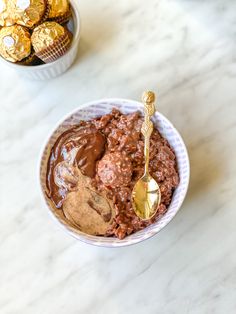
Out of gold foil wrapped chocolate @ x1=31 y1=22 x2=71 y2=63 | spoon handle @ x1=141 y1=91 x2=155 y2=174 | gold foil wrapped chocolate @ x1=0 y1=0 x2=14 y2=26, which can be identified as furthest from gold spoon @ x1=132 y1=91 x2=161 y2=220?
gold foil wrapped chocolate @ x1=0 y1=0 x2=14 y2=26

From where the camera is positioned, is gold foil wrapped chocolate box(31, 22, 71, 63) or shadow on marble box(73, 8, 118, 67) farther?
shadow on marble box(73, 8, 118, 67)

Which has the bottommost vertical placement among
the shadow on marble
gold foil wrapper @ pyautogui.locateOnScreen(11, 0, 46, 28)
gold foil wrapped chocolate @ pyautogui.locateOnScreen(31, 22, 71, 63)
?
the shadow on marble

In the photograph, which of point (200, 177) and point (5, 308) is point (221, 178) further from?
point (5, 308)

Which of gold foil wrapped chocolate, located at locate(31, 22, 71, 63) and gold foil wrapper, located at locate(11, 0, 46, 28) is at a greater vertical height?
gold foil wrapper, located at locate(11, 0, 46, 28)

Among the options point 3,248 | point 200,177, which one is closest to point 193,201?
point 200,177

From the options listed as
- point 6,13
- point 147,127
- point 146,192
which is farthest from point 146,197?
point 6,13

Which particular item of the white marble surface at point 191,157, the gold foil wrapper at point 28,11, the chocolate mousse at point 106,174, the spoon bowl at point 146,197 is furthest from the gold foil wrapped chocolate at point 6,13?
the spoon bowl at point 146,197

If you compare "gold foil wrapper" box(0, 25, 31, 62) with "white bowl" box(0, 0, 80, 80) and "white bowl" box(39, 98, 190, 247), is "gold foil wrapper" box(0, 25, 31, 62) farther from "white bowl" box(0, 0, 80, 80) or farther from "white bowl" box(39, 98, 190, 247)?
"white bowl" box(39, 98, 190, 247)
